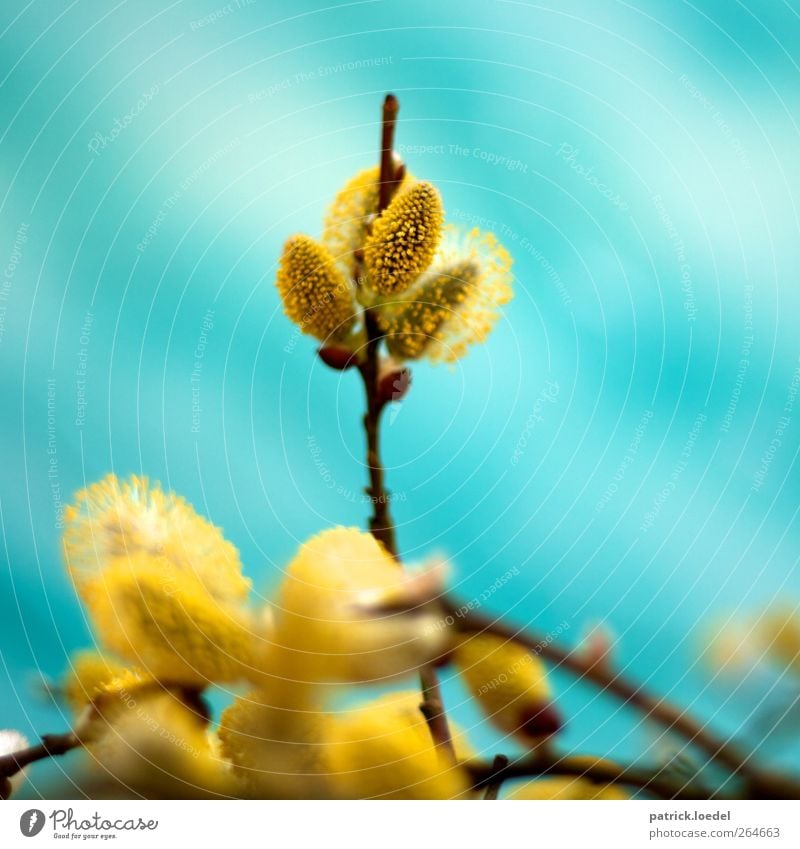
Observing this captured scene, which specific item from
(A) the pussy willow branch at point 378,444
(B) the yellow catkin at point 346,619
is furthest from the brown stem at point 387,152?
(B) the yellow catkin at point 346,619

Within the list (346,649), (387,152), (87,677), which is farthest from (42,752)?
(387,152)

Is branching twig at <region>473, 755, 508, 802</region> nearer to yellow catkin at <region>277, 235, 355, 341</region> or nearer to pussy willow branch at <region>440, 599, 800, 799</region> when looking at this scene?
pussy willow branch at <region>440, 599, 800, 799</region>

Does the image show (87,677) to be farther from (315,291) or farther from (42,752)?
(315,291)

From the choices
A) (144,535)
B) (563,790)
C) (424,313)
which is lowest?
(563,790)

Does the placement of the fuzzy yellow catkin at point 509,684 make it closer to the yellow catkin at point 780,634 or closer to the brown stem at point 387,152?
the yellow catkin at point 780,634

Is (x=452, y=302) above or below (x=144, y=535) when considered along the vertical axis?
above

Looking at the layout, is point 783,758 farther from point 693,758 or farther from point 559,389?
point 559,389
